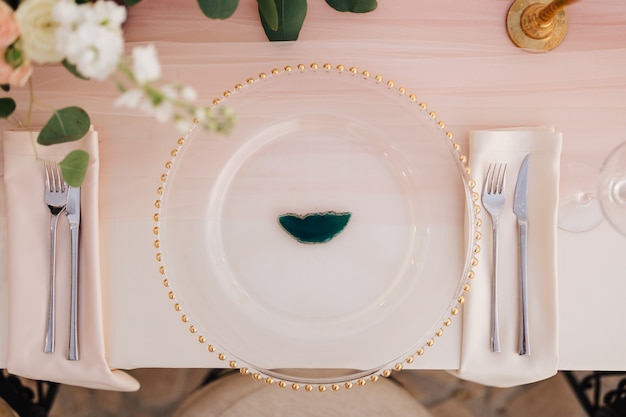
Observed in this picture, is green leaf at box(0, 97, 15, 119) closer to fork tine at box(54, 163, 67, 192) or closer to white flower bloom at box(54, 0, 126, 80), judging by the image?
fork tine at box(54, 163, 67, 192)

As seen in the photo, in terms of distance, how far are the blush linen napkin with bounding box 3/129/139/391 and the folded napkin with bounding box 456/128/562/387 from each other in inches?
20.6

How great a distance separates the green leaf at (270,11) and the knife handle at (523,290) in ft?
1.39

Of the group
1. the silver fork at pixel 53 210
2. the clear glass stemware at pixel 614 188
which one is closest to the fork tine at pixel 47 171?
the silver fork at pixel 53 210

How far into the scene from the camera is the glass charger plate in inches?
27.9

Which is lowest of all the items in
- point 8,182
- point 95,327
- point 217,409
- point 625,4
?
point 217,409

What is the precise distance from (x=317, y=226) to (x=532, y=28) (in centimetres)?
40

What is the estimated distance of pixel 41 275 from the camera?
76 cm

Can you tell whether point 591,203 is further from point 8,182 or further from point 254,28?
point 8,182

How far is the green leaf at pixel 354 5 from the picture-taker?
69 cm

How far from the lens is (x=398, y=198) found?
2.41 ft

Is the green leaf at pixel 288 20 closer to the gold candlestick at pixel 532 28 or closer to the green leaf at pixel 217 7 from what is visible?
the green leaf at pixel 217 7

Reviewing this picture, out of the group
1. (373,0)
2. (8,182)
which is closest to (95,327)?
(8,182)

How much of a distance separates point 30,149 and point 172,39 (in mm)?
249

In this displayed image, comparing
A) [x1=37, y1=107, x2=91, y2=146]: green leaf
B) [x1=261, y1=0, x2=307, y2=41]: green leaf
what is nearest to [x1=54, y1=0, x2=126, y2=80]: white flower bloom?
[x1=37, y1=107, x2=91, y2=146]: green leaf
